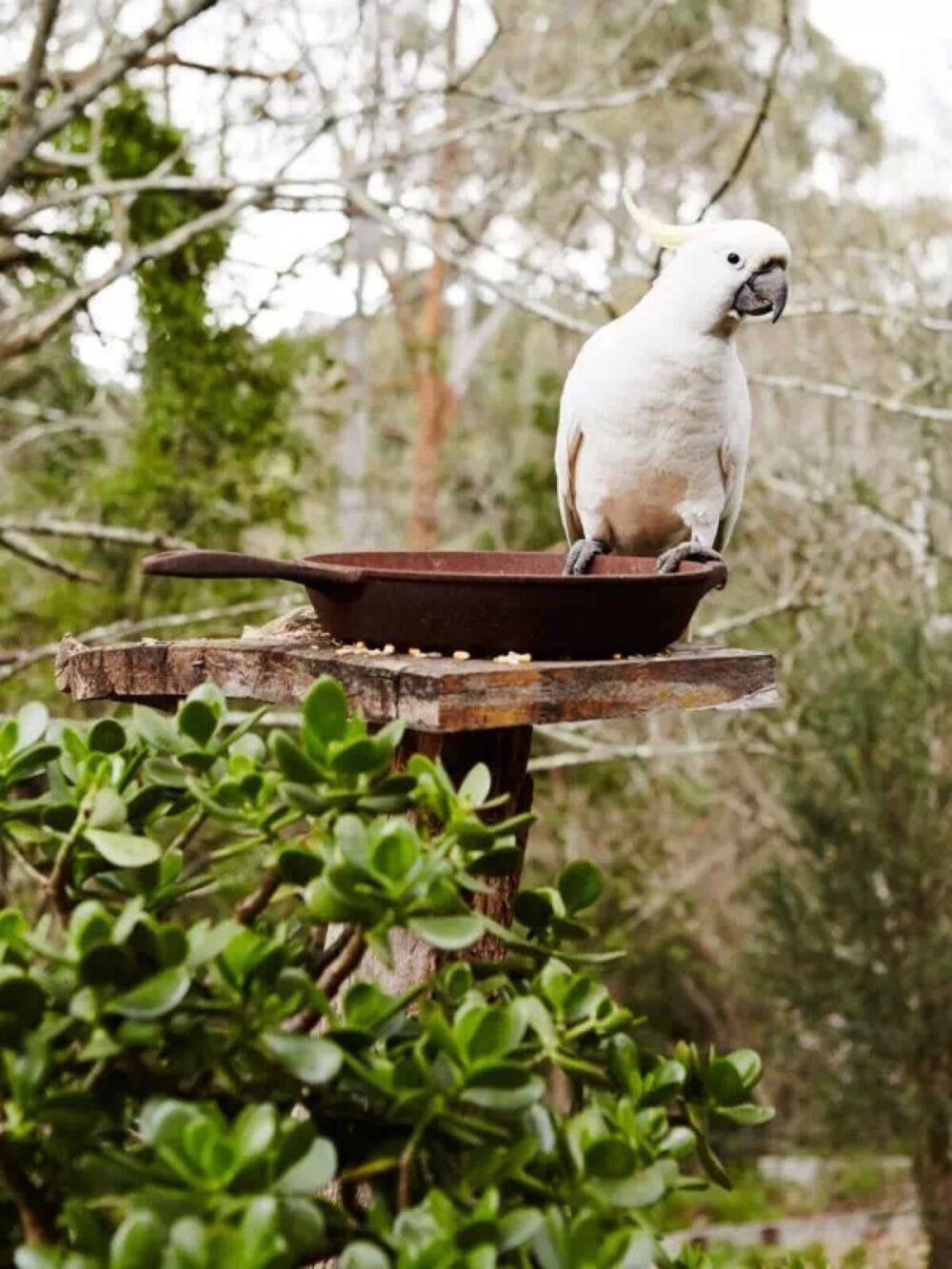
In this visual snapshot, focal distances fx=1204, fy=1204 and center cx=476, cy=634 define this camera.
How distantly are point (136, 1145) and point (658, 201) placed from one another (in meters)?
5.14

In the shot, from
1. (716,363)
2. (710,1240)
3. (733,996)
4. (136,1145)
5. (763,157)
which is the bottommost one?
(710,1240)

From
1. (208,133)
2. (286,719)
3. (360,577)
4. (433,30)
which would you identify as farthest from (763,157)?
(360,577)

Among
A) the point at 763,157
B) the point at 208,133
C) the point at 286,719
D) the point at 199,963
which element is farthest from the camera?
the point at 763,157

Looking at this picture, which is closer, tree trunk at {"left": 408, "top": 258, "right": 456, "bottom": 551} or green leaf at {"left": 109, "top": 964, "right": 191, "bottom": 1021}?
green leaf at {"left": 109, "top": 964, "right": 191, "bottom": 1021}

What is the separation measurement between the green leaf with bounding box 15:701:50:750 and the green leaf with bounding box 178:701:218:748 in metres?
0.09

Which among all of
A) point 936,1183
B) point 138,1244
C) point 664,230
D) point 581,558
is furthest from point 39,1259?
point 936,1183

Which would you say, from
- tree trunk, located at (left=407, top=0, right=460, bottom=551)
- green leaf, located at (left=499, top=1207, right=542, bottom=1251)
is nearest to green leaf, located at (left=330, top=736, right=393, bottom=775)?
green leaf, located at (left=499, top=1207, right=542, bottom=1251)

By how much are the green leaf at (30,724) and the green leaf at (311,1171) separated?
0.93 ft

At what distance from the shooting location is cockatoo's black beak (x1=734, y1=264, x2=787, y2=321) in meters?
1.13

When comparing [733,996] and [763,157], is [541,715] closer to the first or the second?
[733,996]

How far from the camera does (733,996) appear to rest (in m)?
3.63

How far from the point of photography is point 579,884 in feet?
2.15

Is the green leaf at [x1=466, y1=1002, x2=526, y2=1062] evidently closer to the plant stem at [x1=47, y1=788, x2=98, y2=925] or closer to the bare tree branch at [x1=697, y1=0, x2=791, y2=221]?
the plant stem at [x1=47, y1=788, x2=98, y2=925]

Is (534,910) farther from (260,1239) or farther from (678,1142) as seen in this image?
(260,1239)
